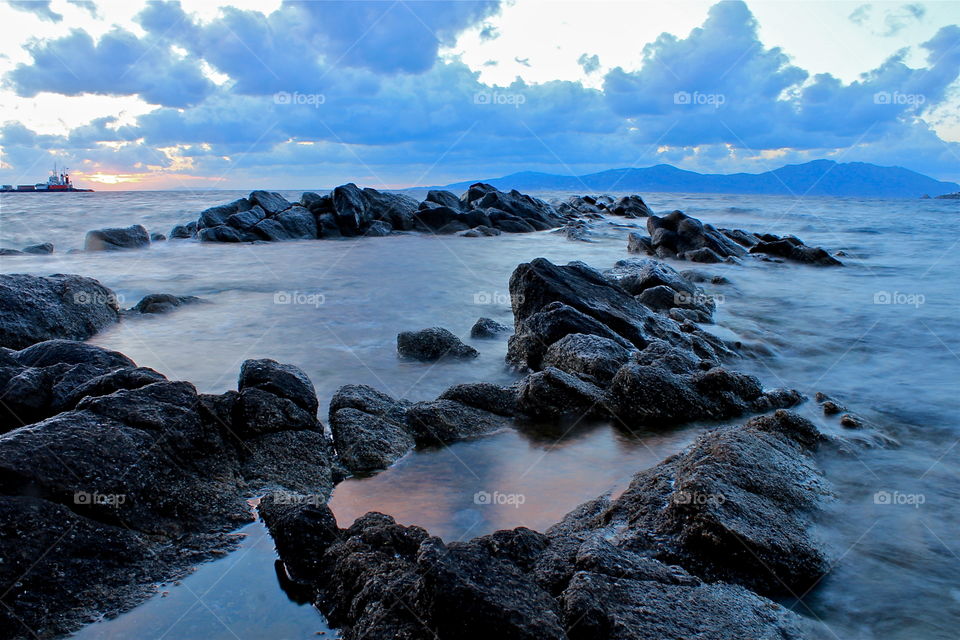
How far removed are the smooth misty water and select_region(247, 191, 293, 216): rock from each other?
6980 millimetres

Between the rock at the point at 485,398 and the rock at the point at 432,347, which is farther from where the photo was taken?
the rock at the point at 432,347

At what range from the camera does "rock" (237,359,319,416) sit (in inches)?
212

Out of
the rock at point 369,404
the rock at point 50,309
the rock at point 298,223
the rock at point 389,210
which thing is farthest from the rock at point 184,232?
the rock at point 369,404

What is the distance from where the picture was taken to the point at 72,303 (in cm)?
952

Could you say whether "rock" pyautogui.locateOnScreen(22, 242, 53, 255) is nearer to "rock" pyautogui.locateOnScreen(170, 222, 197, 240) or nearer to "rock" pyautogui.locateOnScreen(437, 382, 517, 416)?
"rock" pyautogui.locateOnScreen(170, 222, 197, 240)

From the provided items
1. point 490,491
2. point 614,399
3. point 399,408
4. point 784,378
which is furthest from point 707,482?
point 784,378

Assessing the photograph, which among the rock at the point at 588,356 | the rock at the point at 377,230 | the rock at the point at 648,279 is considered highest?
the rock at the point at 648,279

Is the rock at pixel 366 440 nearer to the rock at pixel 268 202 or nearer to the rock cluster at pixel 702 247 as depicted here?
the rock cluster at pixel 702 247

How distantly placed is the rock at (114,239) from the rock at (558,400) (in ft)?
70.0

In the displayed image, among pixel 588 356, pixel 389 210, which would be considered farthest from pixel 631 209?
pixel 588 356

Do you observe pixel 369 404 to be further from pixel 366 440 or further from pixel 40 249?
pixel 40 249

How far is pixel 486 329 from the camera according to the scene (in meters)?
9.99

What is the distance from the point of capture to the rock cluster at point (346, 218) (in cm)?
2653

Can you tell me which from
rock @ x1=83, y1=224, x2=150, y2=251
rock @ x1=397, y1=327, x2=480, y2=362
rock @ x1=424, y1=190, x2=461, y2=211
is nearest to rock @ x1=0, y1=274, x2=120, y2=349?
rock @ x1=397, y1=327, x2=480, y2=362
